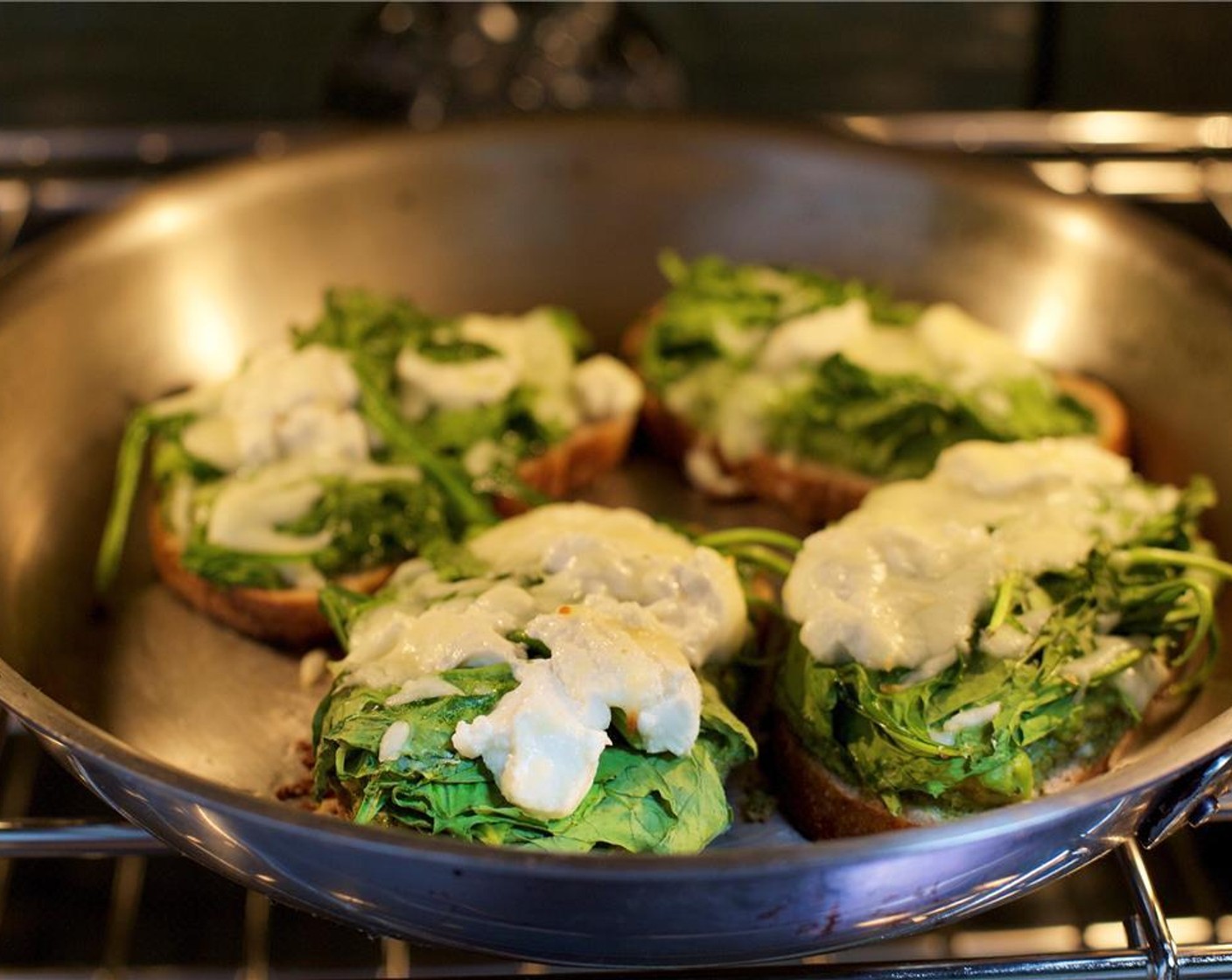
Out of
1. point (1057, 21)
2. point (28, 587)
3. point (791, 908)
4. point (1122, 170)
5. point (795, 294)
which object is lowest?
point (28, 587)

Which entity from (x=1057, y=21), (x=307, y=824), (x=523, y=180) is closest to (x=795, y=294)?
(x=523, y=180)

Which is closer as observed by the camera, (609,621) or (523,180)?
Answer: (609,621)

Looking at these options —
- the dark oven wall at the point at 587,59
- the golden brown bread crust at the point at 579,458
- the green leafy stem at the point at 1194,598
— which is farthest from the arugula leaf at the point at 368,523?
the dark oven wall at the point at 587,59

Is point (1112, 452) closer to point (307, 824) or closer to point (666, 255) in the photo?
point (666, 255)

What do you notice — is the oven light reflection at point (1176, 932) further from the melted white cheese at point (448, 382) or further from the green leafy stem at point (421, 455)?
the melted white cheese at point (448, 382)

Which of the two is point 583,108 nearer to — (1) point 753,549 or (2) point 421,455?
(2) point 421,455
